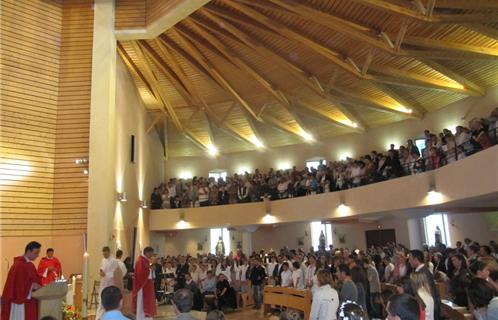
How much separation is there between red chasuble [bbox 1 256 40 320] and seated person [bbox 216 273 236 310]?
7231 millimetres

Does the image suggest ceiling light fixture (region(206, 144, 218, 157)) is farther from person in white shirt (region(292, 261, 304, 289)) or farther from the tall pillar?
person in white shirt (region(292, 261, 304, 289))

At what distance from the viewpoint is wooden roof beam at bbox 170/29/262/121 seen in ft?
56.7

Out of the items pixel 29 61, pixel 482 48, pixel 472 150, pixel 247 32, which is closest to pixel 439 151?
pixel 472 150

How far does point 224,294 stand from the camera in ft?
45.2

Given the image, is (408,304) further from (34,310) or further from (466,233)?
(466,233)

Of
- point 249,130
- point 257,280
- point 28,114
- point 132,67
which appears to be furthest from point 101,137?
point 249,130

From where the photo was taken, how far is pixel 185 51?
1823cm

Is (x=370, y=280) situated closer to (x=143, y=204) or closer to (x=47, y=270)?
(x=47, y=270)

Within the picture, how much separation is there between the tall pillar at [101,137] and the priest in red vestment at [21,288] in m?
5.02

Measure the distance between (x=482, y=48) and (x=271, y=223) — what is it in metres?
10.8

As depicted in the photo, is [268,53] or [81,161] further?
[268,53]

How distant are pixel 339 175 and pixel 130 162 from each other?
331 inches

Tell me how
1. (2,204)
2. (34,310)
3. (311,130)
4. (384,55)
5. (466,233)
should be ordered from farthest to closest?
(311,130)
(466,233)
(384,55)
(2,204)
(34,310)

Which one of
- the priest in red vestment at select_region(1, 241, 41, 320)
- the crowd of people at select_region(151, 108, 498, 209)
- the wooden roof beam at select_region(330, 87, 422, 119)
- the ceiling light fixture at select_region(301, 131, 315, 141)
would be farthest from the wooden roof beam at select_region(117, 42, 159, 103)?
the priest in red vestment at select_region(1, 241, 41, 320)
